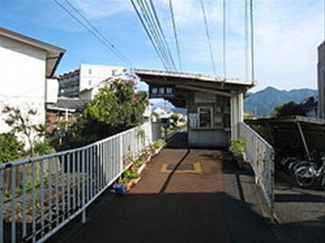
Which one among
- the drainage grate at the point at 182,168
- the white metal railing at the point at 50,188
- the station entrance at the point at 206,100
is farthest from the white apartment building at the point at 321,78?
the white metal railing at the point at 50,188

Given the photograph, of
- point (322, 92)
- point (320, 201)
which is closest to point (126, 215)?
point (320, 201)

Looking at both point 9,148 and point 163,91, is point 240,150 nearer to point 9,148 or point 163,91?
point 163,91

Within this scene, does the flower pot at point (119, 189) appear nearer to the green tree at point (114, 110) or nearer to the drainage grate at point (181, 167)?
the drainage grate at point (181, 167)

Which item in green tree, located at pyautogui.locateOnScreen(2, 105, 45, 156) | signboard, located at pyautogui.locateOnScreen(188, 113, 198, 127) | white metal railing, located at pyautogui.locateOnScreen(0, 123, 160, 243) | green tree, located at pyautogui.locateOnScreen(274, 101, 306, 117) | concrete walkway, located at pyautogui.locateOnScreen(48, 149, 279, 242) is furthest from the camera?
green tree, located at pyautogui.locateOnScreen(274, 101, 306, 117)

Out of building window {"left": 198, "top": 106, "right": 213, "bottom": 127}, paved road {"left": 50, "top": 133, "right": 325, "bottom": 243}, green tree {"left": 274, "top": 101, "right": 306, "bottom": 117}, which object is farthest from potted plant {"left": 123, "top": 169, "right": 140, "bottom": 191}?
green tree {"left": 274, "top": 101, "right": 306, "bottom": 117}

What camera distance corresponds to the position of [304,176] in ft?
23.8

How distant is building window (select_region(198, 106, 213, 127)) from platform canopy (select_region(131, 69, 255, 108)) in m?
0.92

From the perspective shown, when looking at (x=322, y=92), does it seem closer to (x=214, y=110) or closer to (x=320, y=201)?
(x=214, y=110)

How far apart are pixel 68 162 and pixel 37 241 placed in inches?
40.8

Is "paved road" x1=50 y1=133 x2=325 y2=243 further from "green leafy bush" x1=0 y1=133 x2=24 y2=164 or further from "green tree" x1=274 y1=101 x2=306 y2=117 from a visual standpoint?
"green tree" x1=274 y1=101 x2=306 y2=117

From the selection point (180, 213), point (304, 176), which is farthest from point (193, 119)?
point (180, 213)

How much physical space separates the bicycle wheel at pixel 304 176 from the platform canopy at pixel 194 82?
15.0 ft

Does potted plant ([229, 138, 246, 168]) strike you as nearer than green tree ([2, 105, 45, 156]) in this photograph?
Yes

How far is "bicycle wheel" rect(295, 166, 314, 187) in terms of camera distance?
7199 mm
